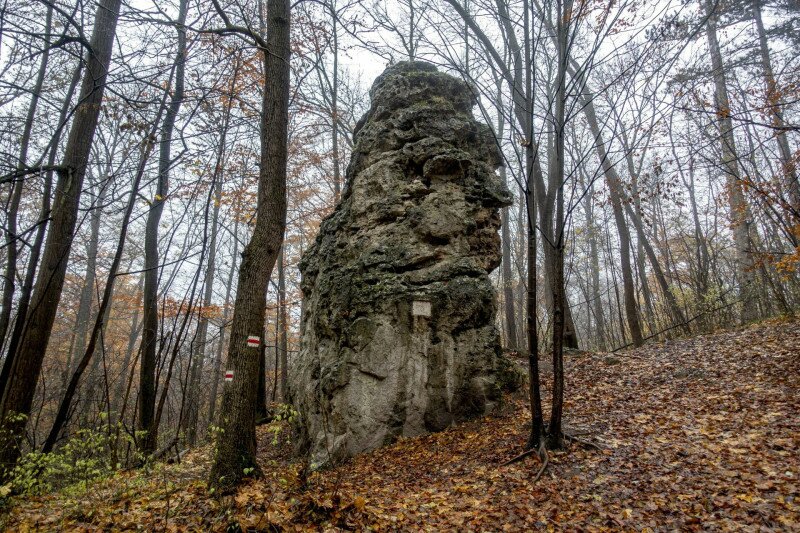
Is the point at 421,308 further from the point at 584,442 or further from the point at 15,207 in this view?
the point at 15,207

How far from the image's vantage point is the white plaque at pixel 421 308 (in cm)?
676

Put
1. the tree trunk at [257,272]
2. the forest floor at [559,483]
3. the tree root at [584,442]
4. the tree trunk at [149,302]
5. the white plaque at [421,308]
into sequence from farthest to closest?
1. the tree trunk at [149,302]
2. the white plaque at [421,308]
3. the tree root at [584,442]
4. the tree trunk at [257,272]
5. the forest floor at [559,483]

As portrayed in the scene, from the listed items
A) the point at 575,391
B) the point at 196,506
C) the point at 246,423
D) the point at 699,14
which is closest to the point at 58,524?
the point at 196,506

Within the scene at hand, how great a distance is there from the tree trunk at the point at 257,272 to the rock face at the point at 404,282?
1.77 meters

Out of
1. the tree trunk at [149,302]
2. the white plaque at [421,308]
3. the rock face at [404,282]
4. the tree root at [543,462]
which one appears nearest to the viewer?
the tree root at [543,462]

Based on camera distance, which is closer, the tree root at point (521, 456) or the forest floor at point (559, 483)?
the forest floor at point (559, 483)

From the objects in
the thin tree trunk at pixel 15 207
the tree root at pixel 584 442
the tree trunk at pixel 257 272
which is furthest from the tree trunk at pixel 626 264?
the thin tree trunk at pixel 15 207

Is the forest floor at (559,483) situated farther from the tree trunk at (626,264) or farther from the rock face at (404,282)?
the tree trunk at (626,264)

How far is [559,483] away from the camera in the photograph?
429 cm

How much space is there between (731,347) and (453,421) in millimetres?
5595

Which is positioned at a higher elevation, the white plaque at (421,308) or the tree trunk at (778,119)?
the tree trunk at (778,119)

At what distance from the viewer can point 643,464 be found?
4387mm

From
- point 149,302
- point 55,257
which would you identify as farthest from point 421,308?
point 55,257

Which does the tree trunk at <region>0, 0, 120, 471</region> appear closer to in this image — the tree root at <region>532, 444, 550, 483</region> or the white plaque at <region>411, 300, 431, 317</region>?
the white plaque at <region>411, 300, 431, 317</region>
